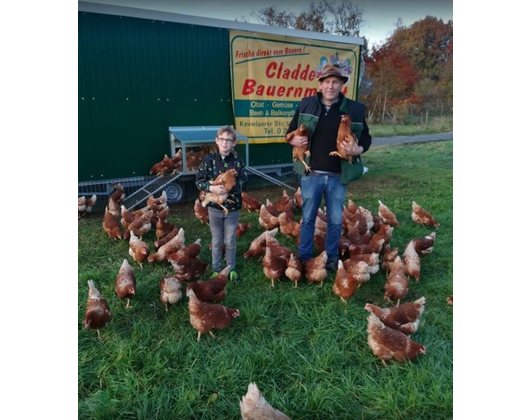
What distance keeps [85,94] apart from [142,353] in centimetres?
479

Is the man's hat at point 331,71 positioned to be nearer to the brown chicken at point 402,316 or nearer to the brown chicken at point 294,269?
the brown chicken at point 294,269

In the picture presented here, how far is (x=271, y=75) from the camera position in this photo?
290 inches

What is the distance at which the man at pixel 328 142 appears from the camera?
3.49 m

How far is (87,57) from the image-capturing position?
572 centimetres

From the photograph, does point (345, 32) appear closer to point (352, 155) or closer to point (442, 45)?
point (442, 45)

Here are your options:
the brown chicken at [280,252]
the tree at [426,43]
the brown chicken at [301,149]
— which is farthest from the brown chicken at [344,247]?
the tree at [426,43]

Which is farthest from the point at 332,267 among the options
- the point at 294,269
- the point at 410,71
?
the point at 410,71

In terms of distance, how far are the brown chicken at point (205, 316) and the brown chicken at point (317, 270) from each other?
3.56 feet

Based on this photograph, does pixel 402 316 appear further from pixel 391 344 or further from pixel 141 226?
pixel 141 226

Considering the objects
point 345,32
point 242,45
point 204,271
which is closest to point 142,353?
point 204,271

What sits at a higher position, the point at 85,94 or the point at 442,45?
the point at 442,45

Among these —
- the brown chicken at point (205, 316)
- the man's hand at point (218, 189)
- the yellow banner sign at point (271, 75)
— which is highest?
the yellow banner sign at point (271, 75)

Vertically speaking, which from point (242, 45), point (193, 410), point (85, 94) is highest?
point (242, 45)

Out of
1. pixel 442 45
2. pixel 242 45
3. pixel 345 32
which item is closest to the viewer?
pixel 242 45
